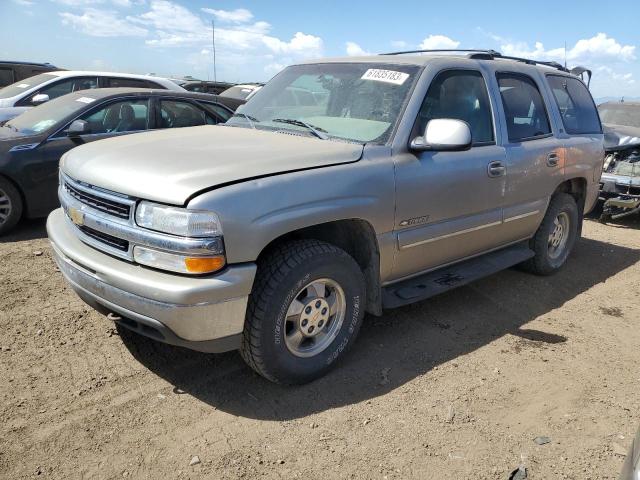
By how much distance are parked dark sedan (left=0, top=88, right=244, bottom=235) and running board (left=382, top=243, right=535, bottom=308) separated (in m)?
4.21

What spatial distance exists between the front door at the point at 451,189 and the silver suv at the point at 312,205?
0.01 metres

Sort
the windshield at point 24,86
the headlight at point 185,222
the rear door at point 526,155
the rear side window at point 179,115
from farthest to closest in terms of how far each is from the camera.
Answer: the windshield at point 24,86, the rear side window at point 179,115, the rear door at point 526,155, the headlight at point 185,222

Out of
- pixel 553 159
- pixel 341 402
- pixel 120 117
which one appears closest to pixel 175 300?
pixel 341 402

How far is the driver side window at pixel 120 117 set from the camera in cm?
633

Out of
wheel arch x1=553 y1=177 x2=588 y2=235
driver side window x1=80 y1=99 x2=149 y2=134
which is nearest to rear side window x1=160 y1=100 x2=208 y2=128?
driver side window x1=80 y1=99 x2=149 y2=134

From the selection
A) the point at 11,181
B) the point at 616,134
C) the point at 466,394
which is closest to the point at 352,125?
the point at 466,394

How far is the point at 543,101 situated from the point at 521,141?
71cm

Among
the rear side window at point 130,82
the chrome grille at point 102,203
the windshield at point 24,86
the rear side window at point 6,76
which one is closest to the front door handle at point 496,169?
the chrome grille at point 102,203

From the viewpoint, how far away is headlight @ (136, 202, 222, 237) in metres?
2.59

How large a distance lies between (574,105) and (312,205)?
3763 mm

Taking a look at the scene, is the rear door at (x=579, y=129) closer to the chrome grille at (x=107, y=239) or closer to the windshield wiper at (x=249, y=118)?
the windshield wiper at (x=249, y=118)

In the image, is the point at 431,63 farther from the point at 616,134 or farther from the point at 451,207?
the point at 616,134

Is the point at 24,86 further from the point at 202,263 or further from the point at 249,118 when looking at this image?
the point at 202,263

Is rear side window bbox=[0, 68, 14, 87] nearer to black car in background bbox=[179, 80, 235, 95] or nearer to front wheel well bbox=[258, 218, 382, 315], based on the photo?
black car in background bbox=[179, 80, 235, 95]
